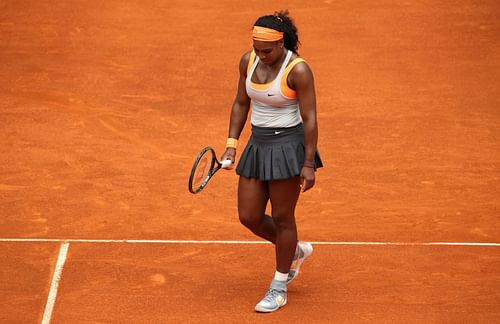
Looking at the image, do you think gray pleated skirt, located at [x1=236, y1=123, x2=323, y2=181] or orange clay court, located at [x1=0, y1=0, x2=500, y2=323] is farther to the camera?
orange clay court, located at [x1=0, y1=0, x2=500, y2=323]

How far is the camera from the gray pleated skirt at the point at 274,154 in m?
7.79

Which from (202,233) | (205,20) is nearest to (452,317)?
(202,233)

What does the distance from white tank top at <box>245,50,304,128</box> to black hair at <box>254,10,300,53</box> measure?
0.10 meters

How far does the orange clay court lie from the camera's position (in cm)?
846

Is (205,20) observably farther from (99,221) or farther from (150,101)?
(99,221)

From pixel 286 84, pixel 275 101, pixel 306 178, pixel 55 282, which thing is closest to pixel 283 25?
pixel 286 84

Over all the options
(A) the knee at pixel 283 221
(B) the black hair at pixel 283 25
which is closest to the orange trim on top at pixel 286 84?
(B) the black hair at pixel 283 25

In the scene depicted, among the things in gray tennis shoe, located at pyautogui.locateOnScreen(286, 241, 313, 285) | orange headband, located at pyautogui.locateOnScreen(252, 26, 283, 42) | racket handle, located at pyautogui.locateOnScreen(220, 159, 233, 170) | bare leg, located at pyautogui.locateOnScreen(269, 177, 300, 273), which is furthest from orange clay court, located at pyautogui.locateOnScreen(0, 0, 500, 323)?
orange headband, located at pyautogui.locateOnScreen(252, 26, 283, 42)

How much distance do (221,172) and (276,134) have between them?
343cm

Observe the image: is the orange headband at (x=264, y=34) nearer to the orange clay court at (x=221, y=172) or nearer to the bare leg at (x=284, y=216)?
the bare leg at (x=284, y=216)

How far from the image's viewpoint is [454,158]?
11.6 metres

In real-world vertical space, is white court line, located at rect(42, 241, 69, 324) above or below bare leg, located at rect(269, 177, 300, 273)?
below

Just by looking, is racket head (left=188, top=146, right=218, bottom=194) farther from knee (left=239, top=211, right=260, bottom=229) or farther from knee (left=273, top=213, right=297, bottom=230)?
knee (left=273, top=213, right=297, bottom=230)

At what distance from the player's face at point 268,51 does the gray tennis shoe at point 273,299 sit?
1.69 metres
